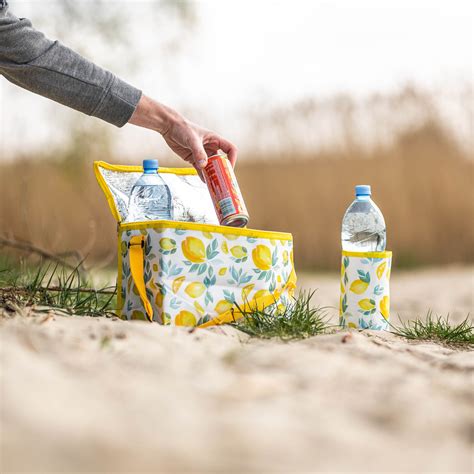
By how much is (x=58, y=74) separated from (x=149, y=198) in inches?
21.1

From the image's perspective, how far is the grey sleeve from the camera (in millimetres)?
2279

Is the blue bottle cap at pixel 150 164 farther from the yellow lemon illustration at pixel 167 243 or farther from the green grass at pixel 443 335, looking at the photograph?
the green grass at pixel 443 335

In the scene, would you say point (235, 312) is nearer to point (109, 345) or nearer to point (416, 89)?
point (109, 345)

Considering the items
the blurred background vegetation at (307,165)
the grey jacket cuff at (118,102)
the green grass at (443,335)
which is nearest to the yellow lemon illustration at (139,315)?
the grey jacket cuff at (118,102)

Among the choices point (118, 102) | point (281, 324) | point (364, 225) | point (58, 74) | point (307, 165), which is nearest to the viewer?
point (281, 324)

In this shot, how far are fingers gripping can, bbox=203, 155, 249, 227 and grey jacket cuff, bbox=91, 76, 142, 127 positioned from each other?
339 millimetres

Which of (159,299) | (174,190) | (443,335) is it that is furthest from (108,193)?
(443,335)


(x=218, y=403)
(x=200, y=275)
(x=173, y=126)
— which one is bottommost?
(x=218, y=403)

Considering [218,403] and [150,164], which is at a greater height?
[150,164]

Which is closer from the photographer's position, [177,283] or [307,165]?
[177,283]

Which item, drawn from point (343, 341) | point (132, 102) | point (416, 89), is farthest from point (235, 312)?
point (416, 89)

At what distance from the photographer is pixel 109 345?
1752 millimetres

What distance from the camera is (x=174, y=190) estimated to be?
2.64m

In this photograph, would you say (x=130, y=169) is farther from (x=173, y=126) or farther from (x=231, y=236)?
(x=231, y=236)
